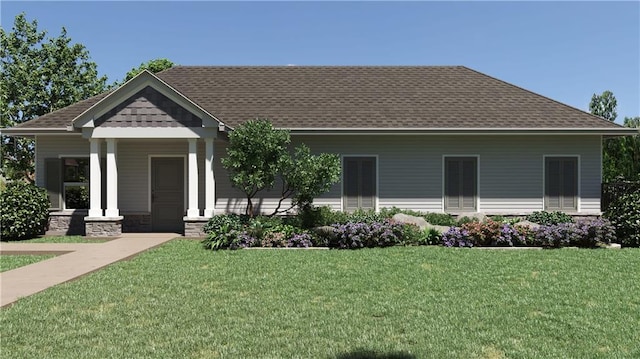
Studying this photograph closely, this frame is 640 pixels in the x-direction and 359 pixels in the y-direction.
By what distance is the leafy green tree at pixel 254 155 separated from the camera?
11539 mm

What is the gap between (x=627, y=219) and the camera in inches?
440

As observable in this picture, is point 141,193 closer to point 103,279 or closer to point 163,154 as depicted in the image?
point 163,154

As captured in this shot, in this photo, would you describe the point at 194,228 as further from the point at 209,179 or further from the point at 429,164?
the point at 429,164

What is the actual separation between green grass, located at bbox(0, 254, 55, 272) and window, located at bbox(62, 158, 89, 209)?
4863mm

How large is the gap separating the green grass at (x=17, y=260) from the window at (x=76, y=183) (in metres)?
4.86

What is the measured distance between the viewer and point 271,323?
4824mm

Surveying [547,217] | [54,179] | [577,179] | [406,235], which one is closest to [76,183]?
[54,179]

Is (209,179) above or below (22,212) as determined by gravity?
above

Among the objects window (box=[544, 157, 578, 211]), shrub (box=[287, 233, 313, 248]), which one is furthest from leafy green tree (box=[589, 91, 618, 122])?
shrub (box=[287, 233, 313, 248])

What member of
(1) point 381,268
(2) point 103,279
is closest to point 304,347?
(1) point 381,268

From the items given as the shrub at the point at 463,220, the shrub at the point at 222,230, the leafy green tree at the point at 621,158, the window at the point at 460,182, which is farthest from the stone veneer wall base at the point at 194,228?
the leafy green tree at the point at 621,158

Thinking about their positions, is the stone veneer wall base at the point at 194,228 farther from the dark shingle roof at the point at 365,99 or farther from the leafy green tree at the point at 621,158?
the leafy green tree at the point at 621,158

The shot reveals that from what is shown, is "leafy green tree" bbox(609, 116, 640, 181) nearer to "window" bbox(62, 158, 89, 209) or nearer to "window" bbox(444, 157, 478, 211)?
"window" bbox(444, 157, 478, 211)

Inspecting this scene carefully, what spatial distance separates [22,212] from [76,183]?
81.2 inches
